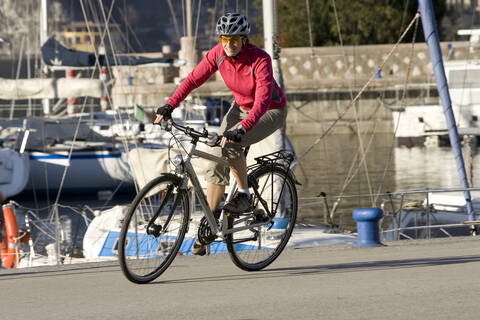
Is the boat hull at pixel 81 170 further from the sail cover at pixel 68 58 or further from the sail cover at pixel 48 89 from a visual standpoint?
the sail cover at pixel 68 58

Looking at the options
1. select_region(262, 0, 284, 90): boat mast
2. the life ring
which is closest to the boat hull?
the life ring

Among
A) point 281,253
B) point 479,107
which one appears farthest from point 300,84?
point 281,253

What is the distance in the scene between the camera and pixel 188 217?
22.1 ft

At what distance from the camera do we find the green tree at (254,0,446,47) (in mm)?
47844

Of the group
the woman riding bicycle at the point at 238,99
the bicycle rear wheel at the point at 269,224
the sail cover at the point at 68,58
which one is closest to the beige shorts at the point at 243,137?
the woman riding bicycle at the point at 238,99

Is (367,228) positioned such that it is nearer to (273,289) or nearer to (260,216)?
(260,216)

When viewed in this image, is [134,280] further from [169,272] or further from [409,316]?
[409,316]

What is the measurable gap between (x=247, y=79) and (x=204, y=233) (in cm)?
107

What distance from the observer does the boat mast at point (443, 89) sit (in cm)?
1267

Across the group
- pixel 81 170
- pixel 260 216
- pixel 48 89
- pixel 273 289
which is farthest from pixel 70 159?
pixel 273 289

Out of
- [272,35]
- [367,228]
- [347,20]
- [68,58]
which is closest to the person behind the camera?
[367,228]

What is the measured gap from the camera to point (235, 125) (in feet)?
22.6

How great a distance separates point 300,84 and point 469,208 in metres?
33.4

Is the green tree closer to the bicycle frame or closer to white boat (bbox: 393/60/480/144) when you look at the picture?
white boat (bbox: 393/60/480/144)
